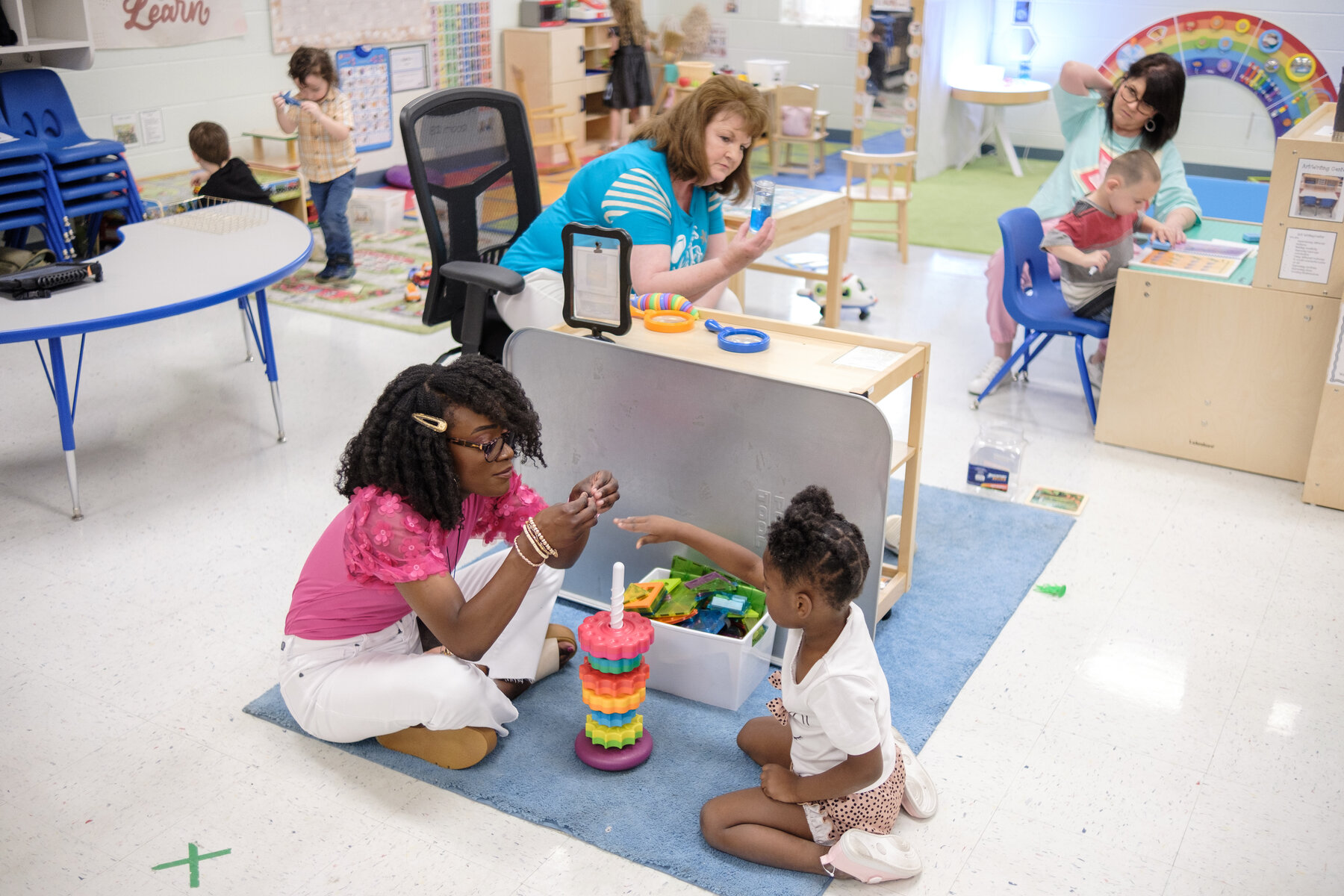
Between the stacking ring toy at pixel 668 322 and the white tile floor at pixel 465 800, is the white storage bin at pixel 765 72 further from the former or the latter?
the stacking ring toy at pixel 668 322

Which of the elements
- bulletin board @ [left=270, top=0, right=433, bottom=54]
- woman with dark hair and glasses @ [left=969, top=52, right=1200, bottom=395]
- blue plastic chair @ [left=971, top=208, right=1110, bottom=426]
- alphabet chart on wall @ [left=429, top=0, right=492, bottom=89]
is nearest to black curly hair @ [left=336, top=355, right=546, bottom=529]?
blue plastic chair @ [left=971, top=208, right=1110, bottom=426]

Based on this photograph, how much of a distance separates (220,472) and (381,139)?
13.5 feet

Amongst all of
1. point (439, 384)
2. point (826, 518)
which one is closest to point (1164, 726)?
point (826, 518)

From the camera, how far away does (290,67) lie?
5105 mm

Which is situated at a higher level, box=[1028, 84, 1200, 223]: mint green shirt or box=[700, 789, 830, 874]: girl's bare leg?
box=[1028, 84, 1200, 223]: mint green shirt

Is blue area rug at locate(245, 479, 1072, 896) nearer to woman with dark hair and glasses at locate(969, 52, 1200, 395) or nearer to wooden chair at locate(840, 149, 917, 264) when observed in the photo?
woman with dark hair and glasses at locate(969, 52, 1200, 395)

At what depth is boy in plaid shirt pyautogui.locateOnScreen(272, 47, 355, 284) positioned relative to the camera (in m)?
5.12

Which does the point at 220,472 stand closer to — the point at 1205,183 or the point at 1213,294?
the point at 1213,294

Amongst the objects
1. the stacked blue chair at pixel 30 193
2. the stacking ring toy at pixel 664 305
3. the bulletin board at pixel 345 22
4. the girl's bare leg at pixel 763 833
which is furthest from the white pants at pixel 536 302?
the bulletin board at pixel 345 22

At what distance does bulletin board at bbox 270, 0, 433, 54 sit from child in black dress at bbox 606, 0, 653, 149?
1469mm

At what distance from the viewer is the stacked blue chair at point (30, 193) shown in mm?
4324

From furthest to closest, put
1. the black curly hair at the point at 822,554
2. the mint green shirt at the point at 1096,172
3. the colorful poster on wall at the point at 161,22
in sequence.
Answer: the colorful poster on wall at the point at 161,22
the mint green shirt at the point at 1096,172
the black curly hair at the point at 822,554

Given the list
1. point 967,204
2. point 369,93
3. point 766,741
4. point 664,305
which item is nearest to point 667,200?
point 664,305

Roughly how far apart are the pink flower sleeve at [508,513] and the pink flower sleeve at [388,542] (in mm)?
266
